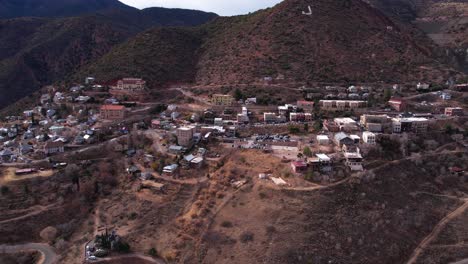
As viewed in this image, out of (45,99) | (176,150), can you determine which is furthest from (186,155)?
(45,99)

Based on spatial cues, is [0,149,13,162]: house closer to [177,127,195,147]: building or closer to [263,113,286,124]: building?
[177,127,195,147]: building

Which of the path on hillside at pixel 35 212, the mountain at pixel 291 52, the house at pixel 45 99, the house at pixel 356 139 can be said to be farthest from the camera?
the mountain at pixel 291 52

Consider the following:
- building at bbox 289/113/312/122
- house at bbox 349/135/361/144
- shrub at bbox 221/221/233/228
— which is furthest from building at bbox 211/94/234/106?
shrub at bbox 221/221/233/228

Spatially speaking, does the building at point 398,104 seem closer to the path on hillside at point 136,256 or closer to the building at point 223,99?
the building at point 223,99

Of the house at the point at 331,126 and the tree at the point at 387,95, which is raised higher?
the tree at the point at 387,95

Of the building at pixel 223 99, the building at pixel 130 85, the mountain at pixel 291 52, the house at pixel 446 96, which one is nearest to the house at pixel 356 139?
the building at pixel 223 99
